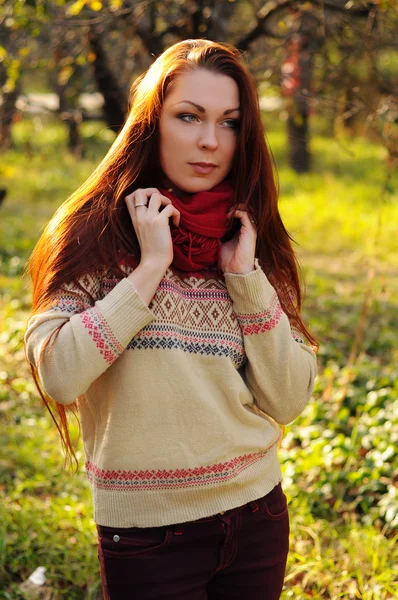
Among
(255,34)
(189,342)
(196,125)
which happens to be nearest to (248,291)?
(189,342)

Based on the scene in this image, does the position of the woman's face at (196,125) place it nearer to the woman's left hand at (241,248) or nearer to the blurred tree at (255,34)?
the woman's left hand at (241,248)

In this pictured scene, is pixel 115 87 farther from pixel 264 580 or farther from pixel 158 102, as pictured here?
pixel 264 580

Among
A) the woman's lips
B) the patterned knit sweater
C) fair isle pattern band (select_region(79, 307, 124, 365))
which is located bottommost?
the patterned knit sweater

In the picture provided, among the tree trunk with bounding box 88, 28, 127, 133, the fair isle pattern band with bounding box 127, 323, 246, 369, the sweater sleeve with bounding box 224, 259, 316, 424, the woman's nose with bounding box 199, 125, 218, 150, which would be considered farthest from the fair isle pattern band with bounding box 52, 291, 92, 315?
the tree trunk with bounding box 88, 28, 127, 133

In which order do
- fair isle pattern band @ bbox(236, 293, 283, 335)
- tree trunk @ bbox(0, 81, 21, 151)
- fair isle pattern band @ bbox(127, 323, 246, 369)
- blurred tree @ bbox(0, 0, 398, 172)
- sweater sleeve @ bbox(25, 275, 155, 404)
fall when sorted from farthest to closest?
tree trunk @ bbox(0, 81, 21, 151) → blurred tree @ bbox(0, 0, 398, 172) → fair isle pattern band @ bbox(236, 293, 283, 335) → fair isle pattern band @ bbox(127, 323, 246, 369) → sweater sleeve @ bbox(25, 275, 155, 404)

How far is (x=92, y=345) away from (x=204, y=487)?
0.43 meters

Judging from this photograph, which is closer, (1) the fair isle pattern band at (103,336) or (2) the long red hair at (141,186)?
(1) the fair isle pattern band at (103,336)

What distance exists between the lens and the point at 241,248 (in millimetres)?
1825

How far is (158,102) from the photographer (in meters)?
1.80

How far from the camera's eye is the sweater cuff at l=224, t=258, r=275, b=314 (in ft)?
5.83

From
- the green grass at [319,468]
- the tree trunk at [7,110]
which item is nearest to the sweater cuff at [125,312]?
the green grass at [319,468]

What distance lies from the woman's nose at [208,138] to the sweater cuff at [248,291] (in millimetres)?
302

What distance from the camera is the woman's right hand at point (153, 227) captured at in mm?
1690

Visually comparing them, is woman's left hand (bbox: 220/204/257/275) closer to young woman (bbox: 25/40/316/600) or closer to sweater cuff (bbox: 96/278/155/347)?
young woman (bbox: 25/40/316/600)
